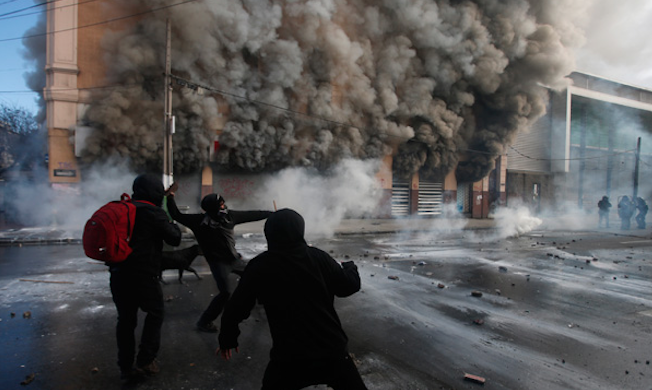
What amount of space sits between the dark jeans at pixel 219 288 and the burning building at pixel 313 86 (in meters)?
8.89

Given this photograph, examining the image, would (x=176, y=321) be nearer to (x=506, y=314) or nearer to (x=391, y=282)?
A: (x=391, y=282)

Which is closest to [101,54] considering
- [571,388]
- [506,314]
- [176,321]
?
[176,321]

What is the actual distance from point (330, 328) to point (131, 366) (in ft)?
6.72

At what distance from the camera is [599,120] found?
95.0 ft

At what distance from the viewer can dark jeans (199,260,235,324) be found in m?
4.02

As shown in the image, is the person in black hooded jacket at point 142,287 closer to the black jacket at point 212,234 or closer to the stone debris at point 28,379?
the stone debris at point 28,379

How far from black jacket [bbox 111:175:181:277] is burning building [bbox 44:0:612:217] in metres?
9.17

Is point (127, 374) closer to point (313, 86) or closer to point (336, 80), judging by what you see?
point (313, 86)

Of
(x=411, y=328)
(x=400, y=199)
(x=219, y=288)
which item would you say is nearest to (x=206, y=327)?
(x=219, y=288)

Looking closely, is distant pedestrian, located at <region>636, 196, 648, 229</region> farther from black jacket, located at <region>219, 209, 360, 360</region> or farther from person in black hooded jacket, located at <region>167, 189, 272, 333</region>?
black jacket, located at <region>219, 209, 360, 360</region>

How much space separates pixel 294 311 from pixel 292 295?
0.08 meters

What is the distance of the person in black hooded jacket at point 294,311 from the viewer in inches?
73.4

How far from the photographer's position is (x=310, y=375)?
73.5 inches

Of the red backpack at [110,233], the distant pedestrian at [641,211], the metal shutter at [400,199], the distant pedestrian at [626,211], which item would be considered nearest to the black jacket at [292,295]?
the red backpack at [110,233]
